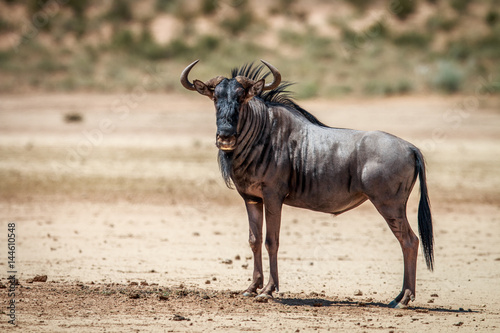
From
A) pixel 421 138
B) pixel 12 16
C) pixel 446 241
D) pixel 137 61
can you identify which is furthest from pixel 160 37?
pixel 446 241

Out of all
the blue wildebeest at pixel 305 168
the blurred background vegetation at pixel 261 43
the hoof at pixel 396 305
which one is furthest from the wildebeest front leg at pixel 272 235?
the blurred background vegetation at pixel 261 43

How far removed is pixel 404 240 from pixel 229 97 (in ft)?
7.95

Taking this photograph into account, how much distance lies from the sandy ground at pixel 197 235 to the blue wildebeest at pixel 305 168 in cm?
78

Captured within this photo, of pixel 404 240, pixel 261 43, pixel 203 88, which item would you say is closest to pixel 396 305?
pixel 404 240

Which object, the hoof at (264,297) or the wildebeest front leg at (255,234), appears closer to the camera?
the hoof at (264,297)

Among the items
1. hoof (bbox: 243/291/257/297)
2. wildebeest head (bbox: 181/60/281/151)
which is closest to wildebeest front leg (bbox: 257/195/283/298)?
hoof (bbox: 243/291/257/297)

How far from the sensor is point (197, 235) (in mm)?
12227

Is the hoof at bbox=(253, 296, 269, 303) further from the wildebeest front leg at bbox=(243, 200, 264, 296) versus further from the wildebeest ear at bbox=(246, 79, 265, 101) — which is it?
the wildebeest ear at bbox=(246, 79, 265, 101)

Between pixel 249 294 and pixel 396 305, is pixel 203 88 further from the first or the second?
pixel 396 305

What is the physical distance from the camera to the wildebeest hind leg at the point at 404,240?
26.1 ft

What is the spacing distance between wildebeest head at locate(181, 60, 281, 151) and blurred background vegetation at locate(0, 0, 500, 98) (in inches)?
726

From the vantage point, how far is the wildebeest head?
7.67 meters

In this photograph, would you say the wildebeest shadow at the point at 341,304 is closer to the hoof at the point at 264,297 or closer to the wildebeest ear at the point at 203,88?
the hoof at the point at 264,297

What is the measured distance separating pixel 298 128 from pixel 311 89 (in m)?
18.5
